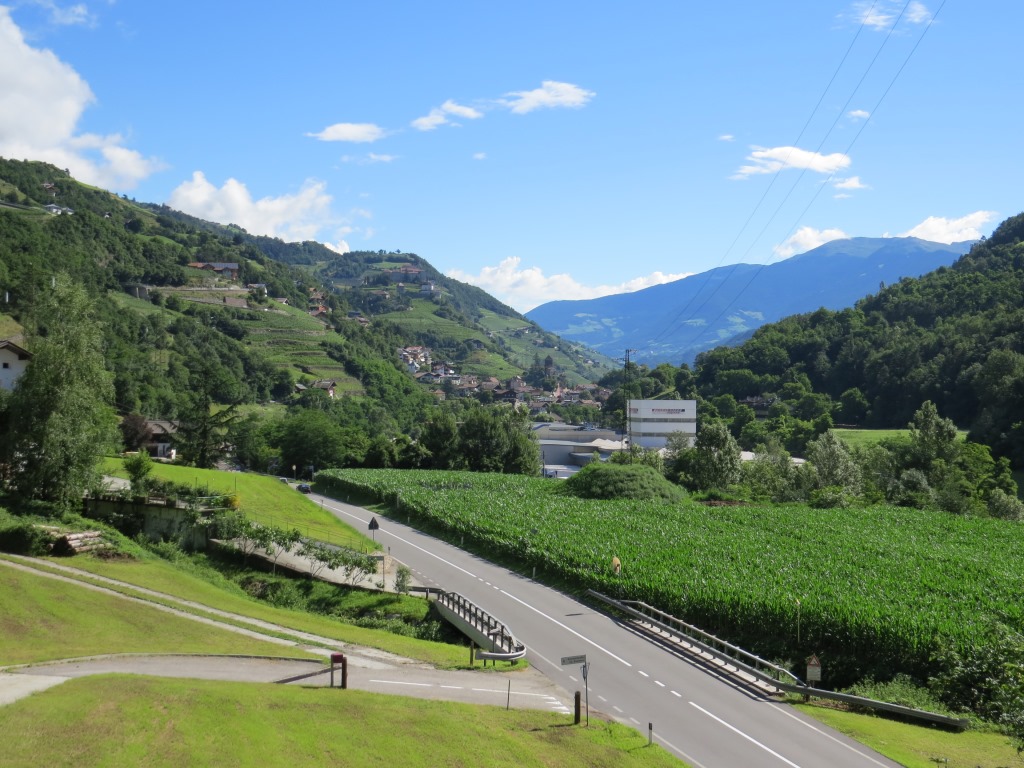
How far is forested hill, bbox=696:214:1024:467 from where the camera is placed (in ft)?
371

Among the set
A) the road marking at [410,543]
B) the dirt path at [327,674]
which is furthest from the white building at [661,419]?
the dirt path at [327,674]

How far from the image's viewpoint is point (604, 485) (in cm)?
7431

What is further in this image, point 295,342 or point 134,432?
point 295,342

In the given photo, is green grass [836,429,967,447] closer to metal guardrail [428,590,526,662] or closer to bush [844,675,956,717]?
bush [844,675,956,717]

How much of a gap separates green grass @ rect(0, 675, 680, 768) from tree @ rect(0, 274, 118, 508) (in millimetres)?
23027

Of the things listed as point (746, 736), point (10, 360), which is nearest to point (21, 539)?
point (10, 360)

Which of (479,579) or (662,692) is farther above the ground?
(479,579)

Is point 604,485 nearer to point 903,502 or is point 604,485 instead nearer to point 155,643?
point 903,502

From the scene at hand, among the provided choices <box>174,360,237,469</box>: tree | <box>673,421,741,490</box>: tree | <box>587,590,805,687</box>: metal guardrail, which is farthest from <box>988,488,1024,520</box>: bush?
<box>174,360,237,469</box>: tree

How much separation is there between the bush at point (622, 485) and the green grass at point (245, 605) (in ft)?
120

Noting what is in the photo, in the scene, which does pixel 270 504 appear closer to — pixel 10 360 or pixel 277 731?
pixel 10 360

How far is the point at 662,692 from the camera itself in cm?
2686

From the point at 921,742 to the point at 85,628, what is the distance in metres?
24.9

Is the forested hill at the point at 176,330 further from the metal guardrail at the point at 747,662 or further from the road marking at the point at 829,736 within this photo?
the road marking at the point at 829,736
